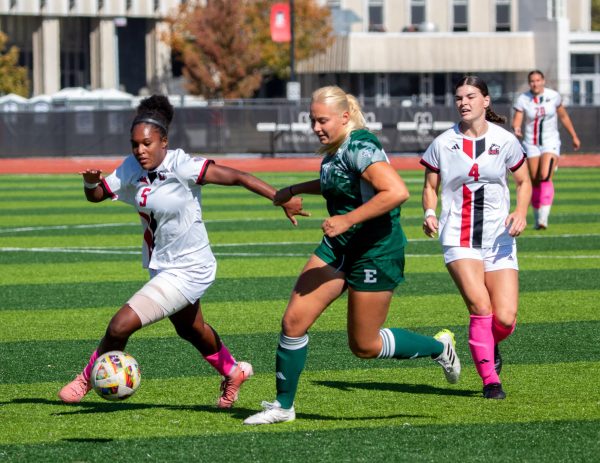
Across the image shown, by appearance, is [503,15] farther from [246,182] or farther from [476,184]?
[246,182]

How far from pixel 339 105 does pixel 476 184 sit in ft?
4.97

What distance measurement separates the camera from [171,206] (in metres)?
7.80

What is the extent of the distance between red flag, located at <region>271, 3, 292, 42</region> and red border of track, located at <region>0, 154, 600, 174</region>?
11059 mm

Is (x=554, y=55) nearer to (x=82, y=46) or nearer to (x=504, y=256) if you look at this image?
(x=82, y=46)

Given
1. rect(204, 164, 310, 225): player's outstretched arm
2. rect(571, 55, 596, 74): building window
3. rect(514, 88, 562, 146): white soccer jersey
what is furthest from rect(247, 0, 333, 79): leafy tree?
rect(204, 164, 310, 225): player's outstretched arm

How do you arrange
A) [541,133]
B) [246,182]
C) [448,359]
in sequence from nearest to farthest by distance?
[246,182] < [448,359] < [541,133]

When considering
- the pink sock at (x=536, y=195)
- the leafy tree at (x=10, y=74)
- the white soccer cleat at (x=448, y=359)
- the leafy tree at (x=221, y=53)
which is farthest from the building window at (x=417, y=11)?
the white soccer cleat at (x=448, y=359)

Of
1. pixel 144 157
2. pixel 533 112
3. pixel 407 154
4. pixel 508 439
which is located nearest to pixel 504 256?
pixel 508 439

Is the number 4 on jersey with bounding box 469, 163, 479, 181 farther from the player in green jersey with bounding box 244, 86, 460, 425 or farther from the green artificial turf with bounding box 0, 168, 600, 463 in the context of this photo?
the green artificial turf with bounding box 0, 168, 600, 463

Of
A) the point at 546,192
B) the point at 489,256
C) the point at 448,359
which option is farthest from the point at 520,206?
the point at 546,192

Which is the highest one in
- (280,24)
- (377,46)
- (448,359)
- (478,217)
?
(377,46)

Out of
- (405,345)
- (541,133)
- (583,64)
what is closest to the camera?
(405,345)

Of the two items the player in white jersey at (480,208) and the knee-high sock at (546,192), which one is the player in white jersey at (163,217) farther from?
the knee-high sock at (546,192)

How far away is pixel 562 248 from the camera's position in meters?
17.3
